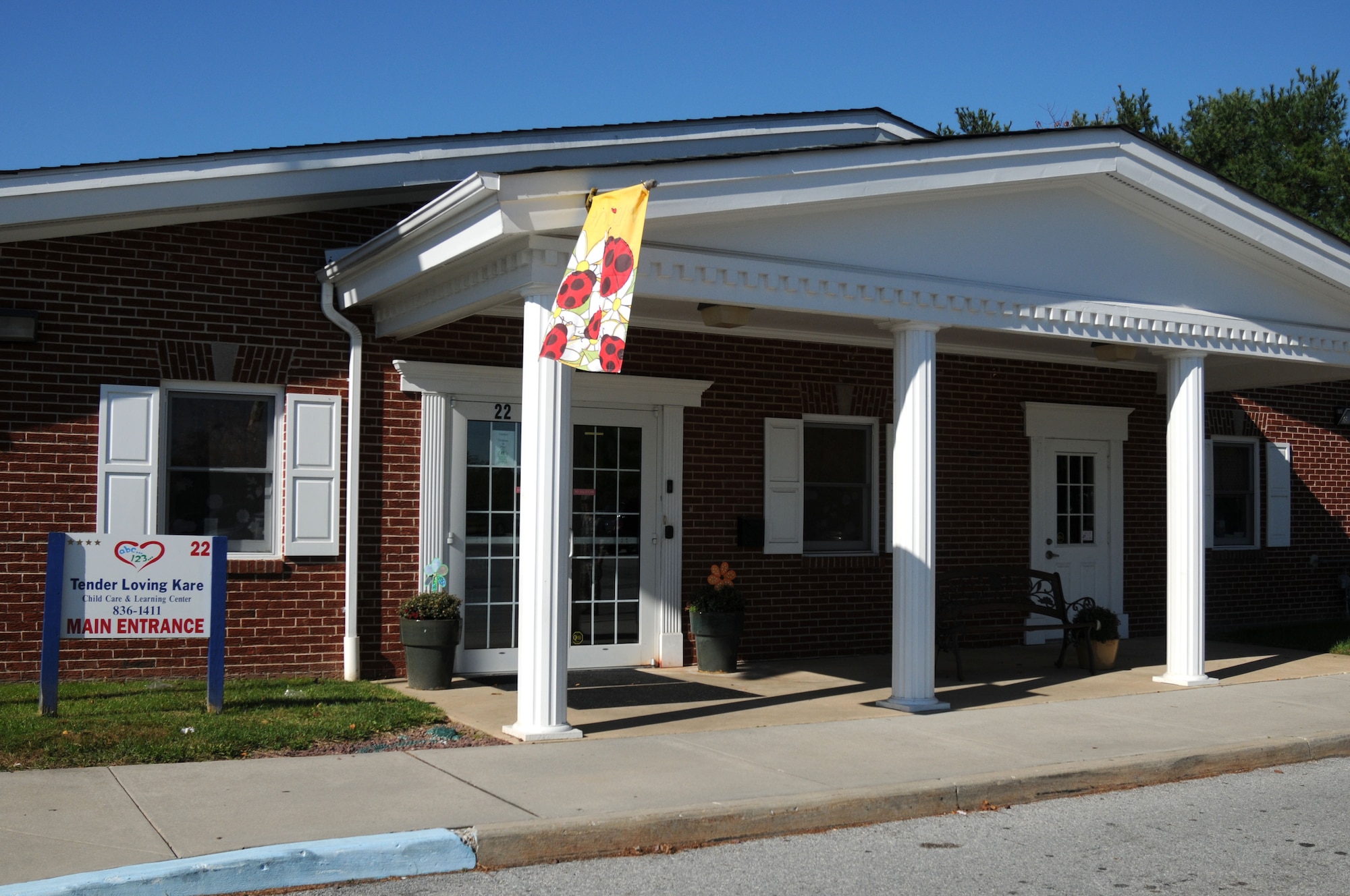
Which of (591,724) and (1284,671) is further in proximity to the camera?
(1284,671)

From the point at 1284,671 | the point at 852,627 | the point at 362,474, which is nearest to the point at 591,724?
the point at 362,474

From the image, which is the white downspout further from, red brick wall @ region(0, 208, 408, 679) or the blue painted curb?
the blue painted curb

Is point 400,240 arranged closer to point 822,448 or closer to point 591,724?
point 591,724

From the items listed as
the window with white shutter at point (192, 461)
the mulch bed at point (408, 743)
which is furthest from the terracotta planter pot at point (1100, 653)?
the window with white shutter at point (192, 461)

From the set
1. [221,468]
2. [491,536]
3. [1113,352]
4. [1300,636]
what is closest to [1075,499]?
[1113,352]

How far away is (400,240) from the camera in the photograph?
8492 mm

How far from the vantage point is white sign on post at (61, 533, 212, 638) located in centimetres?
763

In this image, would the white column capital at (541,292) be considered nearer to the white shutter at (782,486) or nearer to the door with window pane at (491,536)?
the door with window pane at (491,536)

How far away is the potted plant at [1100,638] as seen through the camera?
11.5m

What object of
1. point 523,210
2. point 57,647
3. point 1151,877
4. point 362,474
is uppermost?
point 523,210

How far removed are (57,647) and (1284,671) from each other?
34.2ft

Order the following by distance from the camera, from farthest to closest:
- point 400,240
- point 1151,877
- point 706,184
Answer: point 400,240 < point 706,184 < point 1151,877

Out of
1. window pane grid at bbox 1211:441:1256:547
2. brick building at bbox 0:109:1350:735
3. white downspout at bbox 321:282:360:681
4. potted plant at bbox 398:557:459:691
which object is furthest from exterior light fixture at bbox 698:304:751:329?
window pane grid at bbox 1211:441:1256:547

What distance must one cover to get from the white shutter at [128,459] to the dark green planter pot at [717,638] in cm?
450
